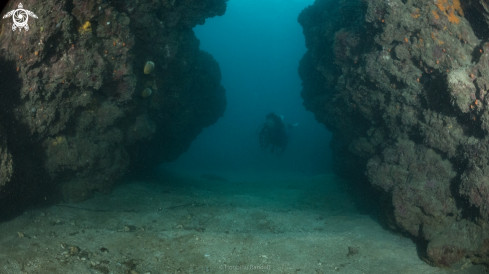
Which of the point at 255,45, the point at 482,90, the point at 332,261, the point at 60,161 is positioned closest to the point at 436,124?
the point at 482,90

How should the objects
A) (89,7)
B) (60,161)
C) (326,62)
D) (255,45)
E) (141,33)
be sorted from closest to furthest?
(89,7), (60,161), (141,33), (326,62), (255,45)

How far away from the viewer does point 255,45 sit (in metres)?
165

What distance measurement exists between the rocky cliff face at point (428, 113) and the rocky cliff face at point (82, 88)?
643cm

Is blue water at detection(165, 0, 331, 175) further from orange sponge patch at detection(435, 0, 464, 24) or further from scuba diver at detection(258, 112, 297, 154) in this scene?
orange sponge patch at detection(435, 0, 464, 24)

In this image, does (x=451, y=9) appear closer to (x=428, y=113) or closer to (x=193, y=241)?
(x=428, y=113)

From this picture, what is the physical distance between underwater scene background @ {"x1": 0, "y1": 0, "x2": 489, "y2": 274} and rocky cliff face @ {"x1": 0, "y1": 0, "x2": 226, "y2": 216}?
0.03 metres

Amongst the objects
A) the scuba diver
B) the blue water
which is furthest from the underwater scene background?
the blue water

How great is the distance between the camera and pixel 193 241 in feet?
15.7

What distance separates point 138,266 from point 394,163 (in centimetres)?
639

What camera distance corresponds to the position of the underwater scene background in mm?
4453

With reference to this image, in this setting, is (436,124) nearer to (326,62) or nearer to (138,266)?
(326,62)

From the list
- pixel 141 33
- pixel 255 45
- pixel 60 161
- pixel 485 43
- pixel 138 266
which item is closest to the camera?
pixel 138 266

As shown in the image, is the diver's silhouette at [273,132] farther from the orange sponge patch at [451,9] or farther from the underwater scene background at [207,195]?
the orange sponge patch at [451,9]

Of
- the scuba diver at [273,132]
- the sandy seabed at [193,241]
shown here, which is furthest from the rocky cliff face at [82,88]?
the scuba diver at [273,132]
